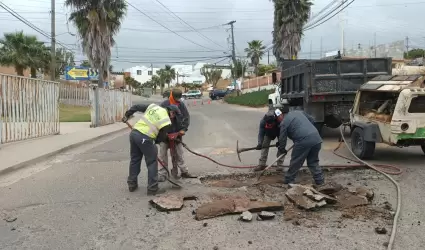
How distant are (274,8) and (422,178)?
1220 inches

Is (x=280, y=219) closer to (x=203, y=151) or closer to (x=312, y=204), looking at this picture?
(x=312, y=204)

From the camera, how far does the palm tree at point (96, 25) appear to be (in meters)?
28.5

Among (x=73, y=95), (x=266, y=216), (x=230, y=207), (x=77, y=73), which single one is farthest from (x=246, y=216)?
(x=77, y=73)

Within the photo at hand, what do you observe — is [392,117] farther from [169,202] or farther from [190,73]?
[190,73]

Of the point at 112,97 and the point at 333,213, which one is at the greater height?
the point at 112,97

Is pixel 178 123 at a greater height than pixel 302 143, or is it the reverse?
pixel 178 123

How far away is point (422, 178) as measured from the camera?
281 inches

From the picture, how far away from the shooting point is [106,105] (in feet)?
71.5

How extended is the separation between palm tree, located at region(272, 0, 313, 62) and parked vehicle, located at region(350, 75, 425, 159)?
26085 millimetres

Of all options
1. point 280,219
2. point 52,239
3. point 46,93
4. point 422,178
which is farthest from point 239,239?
point 46,93

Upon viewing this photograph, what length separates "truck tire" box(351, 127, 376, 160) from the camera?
28.9ft

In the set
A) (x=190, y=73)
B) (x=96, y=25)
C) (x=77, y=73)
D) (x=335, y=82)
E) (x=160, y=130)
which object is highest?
(x=190, y=73)

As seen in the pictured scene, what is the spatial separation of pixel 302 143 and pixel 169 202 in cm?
221

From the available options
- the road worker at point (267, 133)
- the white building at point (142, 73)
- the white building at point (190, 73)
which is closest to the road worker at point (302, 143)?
the road worker at point (267, 133)
